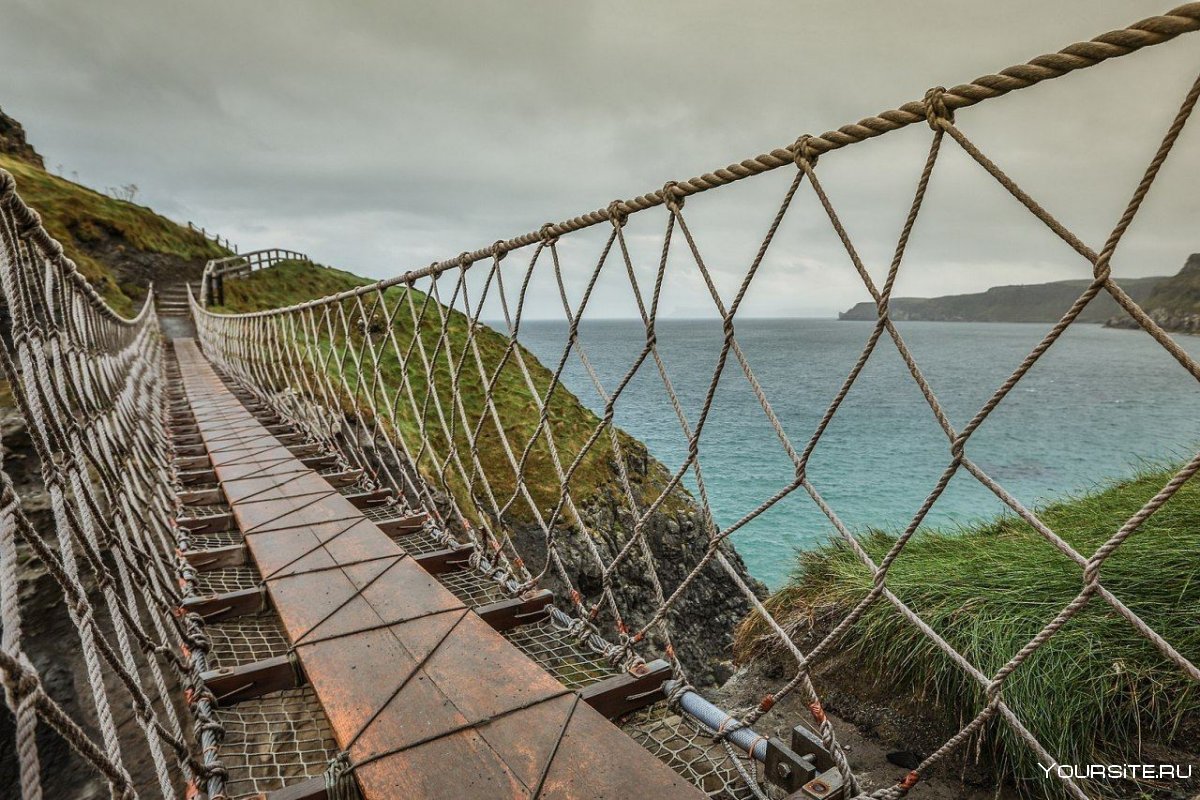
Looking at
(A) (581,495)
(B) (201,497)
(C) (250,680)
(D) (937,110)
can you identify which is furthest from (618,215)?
(A) (581,495)

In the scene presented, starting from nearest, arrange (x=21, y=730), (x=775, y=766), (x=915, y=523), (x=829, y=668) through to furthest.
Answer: (x=21, y=730) → (x=915, y=523) → (x=775, y=766) → (x=829, y=668)

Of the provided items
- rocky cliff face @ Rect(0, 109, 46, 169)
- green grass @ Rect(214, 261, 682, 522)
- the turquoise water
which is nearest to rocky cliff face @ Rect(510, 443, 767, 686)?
green grass @ Rect(214, 261, 682, 522)

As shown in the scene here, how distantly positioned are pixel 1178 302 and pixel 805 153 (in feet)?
198

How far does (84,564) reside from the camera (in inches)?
97.4

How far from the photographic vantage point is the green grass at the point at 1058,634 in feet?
5.68

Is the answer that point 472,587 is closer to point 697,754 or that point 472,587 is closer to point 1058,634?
point 697,754

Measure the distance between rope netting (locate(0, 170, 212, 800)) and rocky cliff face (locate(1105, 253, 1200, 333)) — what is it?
48173 mm

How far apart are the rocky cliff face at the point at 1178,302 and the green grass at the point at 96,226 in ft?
169

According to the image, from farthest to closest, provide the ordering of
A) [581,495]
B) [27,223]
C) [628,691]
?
[581,495], [27,223], [628,691]

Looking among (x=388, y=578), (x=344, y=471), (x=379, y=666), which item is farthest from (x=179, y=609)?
(x=344, y=471)

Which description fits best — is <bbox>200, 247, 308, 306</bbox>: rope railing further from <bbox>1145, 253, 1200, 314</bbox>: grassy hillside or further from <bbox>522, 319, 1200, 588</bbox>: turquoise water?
<bbox>1145, 253, 1200, 314</bbox>: grassy hillside

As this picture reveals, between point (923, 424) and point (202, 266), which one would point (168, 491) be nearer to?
point (202, 266)

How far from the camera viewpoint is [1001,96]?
3.21 ft

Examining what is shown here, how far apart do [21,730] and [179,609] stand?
157 cm
